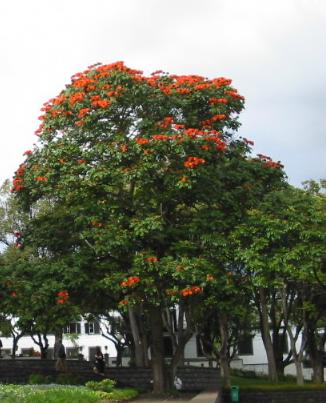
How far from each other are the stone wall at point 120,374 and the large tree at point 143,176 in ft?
12.8

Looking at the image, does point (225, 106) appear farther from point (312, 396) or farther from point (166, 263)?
point (312, 396)

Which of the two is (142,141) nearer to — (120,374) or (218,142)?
(218,142)

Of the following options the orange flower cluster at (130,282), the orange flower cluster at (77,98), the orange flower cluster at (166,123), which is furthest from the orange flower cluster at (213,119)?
the orange flower cluster at (130,282)

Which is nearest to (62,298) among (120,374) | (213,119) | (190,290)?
(190,290)

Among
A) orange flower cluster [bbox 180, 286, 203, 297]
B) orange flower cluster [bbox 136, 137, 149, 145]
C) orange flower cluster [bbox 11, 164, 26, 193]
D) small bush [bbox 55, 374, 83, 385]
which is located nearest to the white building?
small bush [bbox 55, 374, 83, 385]

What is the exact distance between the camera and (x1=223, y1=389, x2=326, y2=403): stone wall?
23.0 meters

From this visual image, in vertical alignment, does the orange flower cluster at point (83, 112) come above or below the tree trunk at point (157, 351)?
above

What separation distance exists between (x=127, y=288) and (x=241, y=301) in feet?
12.7

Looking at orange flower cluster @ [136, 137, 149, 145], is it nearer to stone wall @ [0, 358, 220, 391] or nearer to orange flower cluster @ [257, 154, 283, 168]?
orange flower cluster @ [257, 154, 283, 168]

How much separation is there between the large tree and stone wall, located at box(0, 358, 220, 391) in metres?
3.89

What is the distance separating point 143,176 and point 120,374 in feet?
33.1

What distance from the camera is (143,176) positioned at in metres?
16.4

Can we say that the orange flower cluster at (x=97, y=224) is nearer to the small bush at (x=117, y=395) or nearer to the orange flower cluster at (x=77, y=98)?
the orange flower cluster at (x=77, y=98)

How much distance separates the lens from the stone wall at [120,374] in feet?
74.4
